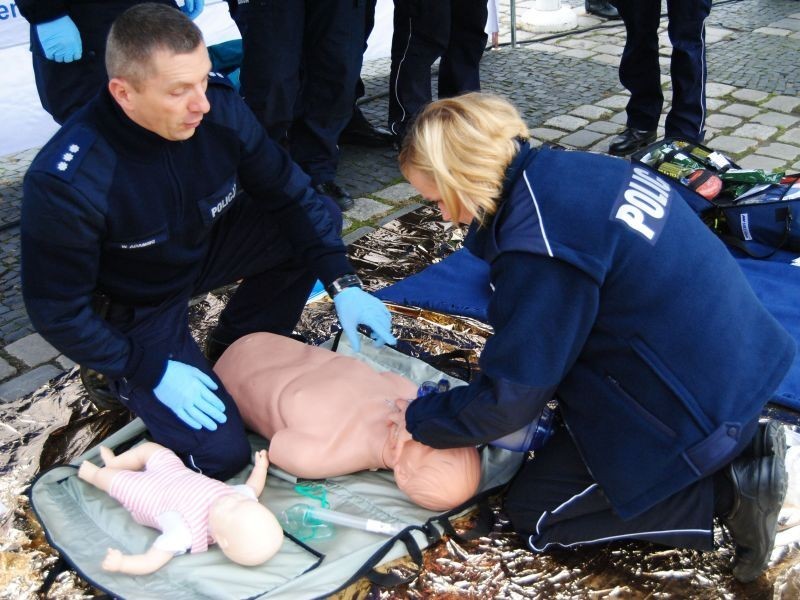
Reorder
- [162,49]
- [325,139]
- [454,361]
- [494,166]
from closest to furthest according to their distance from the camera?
[494,166]
[162,49]
[454,361]
[325,139]

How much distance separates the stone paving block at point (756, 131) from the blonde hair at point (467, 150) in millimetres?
3135

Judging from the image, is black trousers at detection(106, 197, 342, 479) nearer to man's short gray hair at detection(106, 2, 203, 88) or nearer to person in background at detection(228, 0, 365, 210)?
man's short gray hair at detection(106, 2, 203, 88)

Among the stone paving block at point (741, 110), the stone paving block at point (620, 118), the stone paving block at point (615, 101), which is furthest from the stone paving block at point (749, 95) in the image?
the stone paving block at point (620, 118)

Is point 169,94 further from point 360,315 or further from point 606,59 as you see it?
point 606,59

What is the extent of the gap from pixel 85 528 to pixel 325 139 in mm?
2145

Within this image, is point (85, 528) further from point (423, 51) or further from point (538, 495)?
point (423, 51)

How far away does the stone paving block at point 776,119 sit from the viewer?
4.45 meters

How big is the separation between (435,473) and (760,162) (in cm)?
287

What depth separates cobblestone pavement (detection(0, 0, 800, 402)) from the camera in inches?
124

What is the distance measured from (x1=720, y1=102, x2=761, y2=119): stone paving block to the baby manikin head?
3.47 metres

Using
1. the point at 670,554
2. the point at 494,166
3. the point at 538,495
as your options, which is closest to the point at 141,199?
the point at 494,166

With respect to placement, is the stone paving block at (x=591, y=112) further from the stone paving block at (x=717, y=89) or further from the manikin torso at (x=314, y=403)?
the manikin torso at (x=314, y=403)

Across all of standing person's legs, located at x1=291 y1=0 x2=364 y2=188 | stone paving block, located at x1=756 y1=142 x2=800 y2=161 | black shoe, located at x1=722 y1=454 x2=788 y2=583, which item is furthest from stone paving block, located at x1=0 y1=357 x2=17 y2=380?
stone paving block, located at x1=756 y1=142 x2=800 y2=161

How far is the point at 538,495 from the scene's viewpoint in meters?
1.94
